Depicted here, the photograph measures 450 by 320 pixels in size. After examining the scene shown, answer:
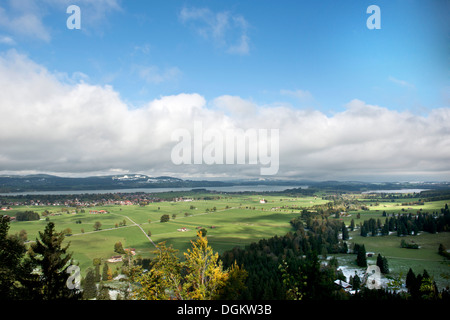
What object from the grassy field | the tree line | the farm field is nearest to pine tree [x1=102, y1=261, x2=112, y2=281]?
the grassy field

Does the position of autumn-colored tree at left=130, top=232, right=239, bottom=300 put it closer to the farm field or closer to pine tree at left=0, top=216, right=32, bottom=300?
pine tree at left=0, top=216, right=32, bottom=300

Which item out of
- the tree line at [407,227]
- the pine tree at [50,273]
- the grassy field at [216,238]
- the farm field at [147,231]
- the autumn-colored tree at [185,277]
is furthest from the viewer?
the tree line at [407,227]

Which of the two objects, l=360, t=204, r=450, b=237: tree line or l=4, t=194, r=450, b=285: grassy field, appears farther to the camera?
l=360, t=204, r=450, b=237: tree line

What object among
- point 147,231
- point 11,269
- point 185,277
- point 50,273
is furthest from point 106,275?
point 185,277

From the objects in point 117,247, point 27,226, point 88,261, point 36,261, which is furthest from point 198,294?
point 27,226

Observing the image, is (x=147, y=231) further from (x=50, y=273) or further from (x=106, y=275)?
(x=50, y=273)

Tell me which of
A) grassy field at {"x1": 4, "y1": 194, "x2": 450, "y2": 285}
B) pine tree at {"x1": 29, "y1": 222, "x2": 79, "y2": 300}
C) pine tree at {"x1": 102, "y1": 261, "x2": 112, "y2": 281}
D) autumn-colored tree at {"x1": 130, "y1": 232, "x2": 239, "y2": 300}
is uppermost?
autumn-colored tree at {"x1": 130, "y1": 232, "x2": 239, "y2": 300}

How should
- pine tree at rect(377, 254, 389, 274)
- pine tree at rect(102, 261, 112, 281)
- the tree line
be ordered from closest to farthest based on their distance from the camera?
pine tree at rect(102, 261, 112, 281) → pine tree at rect(377, 254, 389, 274) → the tree line

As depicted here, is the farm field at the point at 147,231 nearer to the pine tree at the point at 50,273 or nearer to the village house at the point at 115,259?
the village house at the point at 115,259

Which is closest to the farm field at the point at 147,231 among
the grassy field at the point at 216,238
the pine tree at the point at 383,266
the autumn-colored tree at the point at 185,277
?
the grassy field at the point at 216,238
